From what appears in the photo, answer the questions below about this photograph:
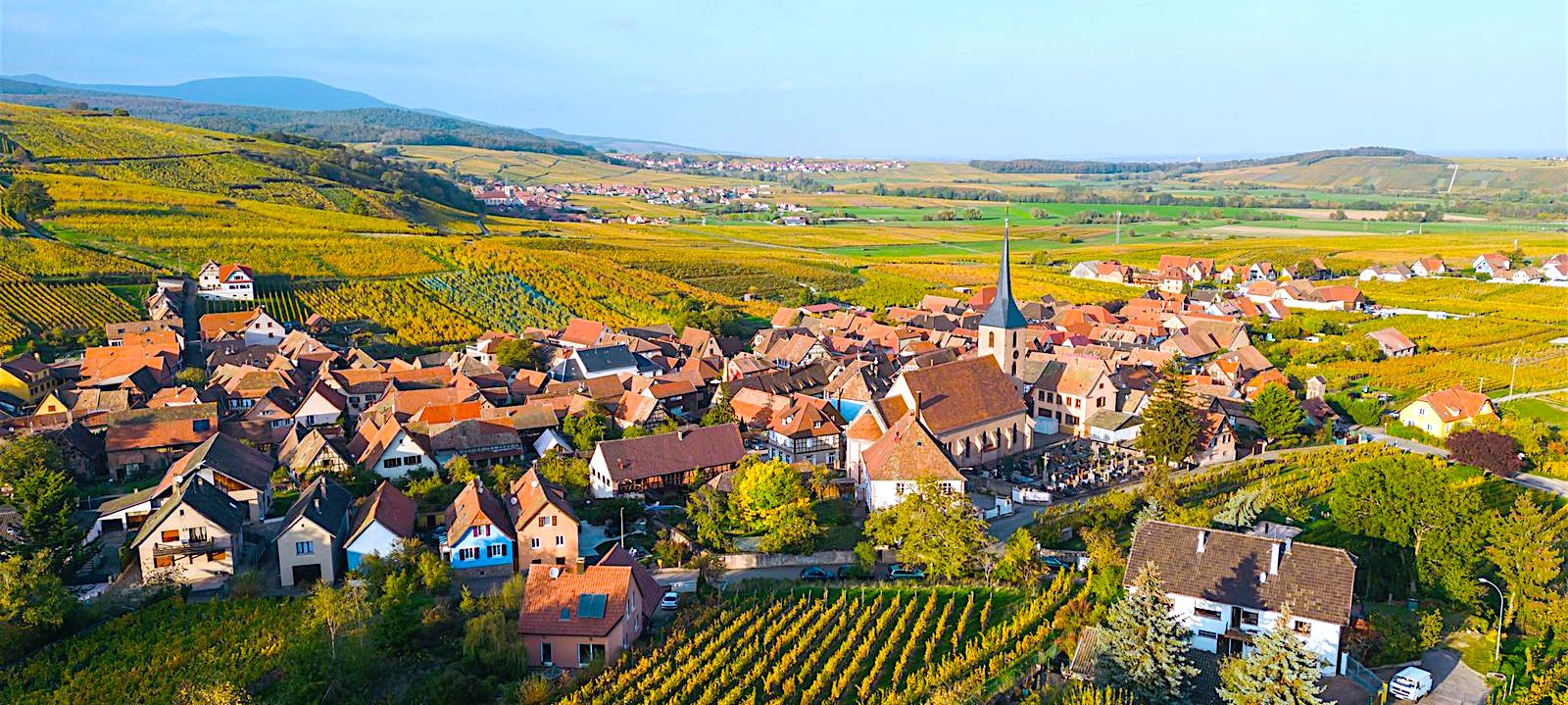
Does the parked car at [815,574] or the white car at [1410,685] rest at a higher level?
the white car at [1410,685]

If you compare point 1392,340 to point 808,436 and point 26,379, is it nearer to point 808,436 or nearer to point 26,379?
point 808,436

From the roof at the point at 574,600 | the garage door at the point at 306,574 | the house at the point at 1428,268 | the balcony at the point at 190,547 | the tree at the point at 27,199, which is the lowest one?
the garage door at the point at 306,574

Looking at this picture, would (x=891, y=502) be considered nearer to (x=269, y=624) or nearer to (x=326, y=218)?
(x=269, y=624)

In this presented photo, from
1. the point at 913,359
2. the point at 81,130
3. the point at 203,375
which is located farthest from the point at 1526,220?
the point at 81,130

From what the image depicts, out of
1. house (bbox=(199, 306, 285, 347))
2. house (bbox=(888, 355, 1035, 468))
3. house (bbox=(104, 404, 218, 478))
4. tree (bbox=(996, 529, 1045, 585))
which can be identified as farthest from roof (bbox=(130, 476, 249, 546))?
house (bbox=(199, 306, 285, 347))

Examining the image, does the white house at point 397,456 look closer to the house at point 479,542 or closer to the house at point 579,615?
the house at point 479,542

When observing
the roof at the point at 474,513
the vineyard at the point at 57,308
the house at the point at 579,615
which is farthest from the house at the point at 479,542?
the vineyard at the point at 57,308

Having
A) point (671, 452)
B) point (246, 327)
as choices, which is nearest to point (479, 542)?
point (671, 452)
